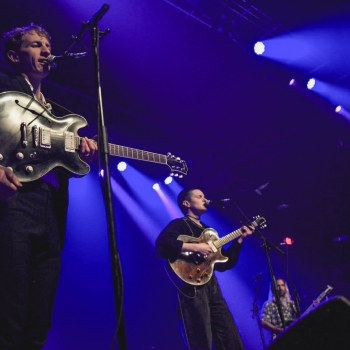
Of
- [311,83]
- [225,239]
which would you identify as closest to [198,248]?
[225,239]

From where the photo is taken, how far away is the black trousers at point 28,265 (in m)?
2.01

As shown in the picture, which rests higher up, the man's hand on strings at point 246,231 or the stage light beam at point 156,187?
the stage light beam at point 156,187

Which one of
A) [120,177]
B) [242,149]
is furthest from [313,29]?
[120,177]

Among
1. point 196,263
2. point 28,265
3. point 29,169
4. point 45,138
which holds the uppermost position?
point 45,138

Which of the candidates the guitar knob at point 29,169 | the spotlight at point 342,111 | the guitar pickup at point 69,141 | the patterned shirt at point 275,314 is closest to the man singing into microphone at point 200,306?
the guitar pickup at point 69,141

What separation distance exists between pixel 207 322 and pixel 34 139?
2.83 meters

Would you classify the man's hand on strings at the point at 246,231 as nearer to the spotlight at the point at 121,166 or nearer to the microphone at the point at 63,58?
the microphone at the point at 63,58

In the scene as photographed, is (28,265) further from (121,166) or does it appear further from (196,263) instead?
(121,166)

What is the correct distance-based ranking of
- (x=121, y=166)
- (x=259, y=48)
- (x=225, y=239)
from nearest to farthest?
(x=225, y=239) < (x=259, y=48) < (x=121, y=166)

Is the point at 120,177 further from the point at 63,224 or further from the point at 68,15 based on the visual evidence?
the point at 63,224

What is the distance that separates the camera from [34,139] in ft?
8.23

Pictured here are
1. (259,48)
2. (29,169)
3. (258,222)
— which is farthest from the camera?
(259,48)

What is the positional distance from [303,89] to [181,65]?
257 centimetres

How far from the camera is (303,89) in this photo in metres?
7.71
